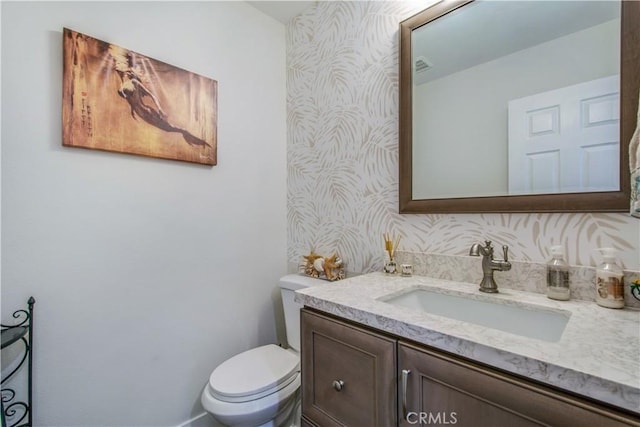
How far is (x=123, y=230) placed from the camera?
1.22 m

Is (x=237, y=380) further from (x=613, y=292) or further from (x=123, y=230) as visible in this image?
(x=613, y=292)

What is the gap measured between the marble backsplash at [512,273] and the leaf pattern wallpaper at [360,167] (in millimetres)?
35

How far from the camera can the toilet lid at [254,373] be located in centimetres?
111

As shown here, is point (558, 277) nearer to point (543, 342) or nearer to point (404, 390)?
point (543, 342)

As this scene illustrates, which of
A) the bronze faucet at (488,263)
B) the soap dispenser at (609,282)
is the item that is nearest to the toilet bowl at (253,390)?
the bronze faucet at (488,263)

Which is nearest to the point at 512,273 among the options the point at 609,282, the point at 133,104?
the point at 609,282

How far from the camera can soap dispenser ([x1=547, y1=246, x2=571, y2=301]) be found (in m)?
0.83

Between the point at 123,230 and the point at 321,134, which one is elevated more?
the point at 321,134

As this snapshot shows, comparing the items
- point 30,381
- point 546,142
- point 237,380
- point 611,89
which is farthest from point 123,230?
point 611,89

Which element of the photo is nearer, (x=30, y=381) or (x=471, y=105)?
(x=30, y=381)

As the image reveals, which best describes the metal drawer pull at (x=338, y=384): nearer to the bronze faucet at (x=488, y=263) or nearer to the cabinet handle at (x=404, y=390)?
the cabinet handle at (x=404, y=390)

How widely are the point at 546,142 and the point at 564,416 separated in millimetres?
832

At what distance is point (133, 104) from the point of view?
48.0 inches

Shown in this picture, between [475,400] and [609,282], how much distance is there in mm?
561
